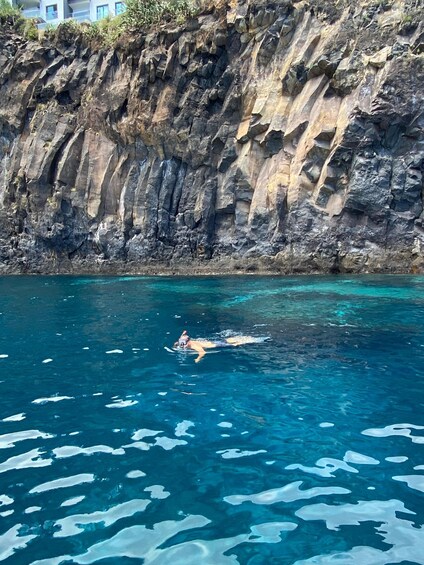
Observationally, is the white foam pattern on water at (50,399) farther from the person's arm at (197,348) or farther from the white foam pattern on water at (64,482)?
the person's arm at (197,348)

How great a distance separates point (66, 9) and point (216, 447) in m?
62.9

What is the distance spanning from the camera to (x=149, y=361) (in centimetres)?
1165

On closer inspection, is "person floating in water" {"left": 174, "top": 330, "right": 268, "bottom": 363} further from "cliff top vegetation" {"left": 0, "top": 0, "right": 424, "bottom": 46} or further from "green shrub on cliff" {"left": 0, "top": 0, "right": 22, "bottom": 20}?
"green shrub on cliff" {"left": 0, "top": 0, "right": 22, "bottom": 20}

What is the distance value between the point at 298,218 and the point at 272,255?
2.88m

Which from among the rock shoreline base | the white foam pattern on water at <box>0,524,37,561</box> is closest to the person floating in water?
the white foam pattern on water at <box>0,524,37,561</box>

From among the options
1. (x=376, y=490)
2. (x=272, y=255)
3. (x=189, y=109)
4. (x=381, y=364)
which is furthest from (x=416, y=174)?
(x=376, y=490)

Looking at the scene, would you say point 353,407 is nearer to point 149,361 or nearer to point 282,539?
point 282,539

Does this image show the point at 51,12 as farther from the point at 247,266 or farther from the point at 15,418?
the point at 15,418

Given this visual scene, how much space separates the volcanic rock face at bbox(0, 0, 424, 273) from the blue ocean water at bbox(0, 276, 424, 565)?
16.0m

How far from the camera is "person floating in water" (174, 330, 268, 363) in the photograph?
12505 millimetres

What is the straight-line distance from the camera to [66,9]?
2270 inches

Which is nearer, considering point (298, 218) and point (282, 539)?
point (282, 539)

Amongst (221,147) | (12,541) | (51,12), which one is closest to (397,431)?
(12,541)

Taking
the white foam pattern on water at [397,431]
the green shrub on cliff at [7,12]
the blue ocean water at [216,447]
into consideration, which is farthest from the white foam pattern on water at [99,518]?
the green shrub on cliff at [7,12]
